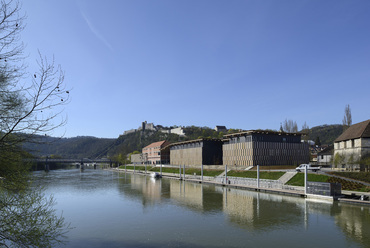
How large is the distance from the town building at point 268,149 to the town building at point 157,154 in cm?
6064

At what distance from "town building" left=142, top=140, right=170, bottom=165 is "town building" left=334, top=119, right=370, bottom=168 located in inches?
3494

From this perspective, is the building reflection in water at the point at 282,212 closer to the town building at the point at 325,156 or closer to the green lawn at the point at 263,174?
the green lawn at the point at 263,174

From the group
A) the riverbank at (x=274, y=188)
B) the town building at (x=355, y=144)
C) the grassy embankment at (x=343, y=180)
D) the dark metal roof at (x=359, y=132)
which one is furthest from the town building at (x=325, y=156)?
the riverbank at (x=274, y=188)

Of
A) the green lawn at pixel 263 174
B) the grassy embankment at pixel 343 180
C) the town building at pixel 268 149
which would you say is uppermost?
the town building at pixel 268 149

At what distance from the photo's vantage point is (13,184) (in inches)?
524

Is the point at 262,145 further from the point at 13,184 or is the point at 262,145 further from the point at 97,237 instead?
the point at 13,184

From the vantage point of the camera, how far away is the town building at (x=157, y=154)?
140375mm

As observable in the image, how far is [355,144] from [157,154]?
100779 millimetres

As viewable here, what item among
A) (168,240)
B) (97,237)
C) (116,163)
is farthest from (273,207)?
(116,163)

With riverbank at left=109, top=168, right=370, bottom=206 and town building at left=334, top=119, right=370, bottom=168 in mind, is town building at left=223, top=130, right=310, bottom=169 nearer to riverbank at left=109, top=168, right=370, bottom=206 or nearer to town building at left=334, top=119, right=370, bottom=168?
riverbank at left=109, top=168, right=370, bottom=206

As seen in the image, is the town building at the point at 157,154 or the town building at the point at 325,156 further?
the town building at the point at 157,154

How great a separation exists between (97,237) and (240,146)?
2583 inches

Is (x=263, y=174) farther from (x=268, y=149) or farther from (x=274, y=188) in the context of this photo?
(x=268, y=149)

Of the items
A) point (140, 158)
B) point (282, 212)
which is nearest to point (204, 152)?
point (282, 212)
